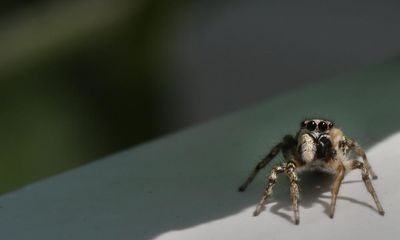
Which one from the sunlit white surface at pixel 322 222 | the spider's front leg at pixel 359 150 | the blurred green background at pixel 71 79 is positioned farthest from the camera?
the blurred green background at pixel 71 79

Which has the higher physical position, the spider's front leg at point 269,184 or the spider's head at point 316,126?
the spider's head at point 316,126

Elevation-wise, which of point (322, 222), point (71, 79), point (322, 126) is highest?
point (71, 79)

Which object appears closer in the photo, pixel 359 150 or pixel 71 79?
pixel 359 150

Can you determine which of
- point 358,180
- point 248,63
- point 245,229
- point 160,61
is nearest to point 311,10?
point 248,63

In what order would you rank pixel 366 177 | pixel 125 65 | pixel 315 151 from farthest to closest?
pixel 125 65 → pixel 315 151 → pixel 366 177

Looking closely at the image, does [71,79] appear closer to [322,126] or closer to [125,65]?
[125,65]

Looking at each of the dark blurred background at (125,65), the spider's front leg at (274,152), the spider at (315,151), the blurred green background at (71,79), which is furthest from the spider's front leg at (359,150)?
the blurred green background at (71,79)

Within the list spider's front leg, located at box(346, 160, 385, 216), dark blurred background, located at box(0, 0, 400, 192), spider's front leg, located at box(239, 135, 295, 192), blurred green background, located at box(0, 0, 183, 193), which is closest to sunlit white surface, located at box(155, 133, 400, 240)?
spider's front leg, located at box(346, 160, 385, 216)

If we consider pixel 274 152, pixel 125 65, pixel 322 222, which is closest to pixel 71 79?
pixel 125 65

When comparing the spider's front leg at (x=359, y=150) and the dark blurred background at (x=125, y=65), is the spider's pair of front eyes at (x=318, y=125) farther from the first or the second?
the dark blurred background at (x=125, y=65)
